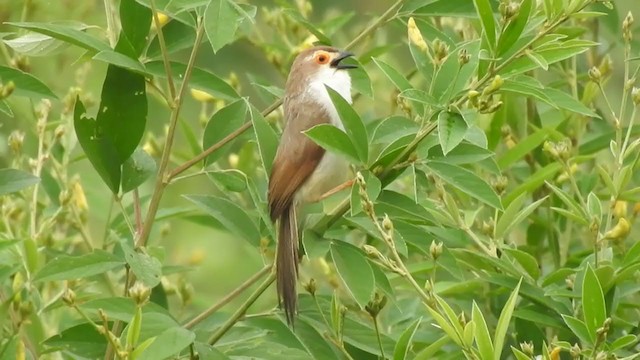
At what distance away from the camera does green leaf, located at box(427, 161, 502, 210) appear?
340cm

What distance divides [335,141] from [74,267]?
0.76 meters

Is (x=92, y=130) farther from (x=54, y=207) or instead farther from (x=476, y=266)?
(x=476, y=266)

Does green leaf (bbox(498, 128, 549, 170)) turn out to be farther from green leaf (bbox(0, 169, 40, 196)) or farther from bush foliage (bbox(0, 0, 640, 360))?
green leaf (bbox(0, 169, 40, 196))

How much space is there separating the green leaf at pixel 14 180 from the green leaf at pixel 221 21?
0.64m

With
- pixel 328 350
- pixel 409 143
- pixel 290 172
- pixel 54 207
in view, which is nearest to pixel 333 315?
pixel 328 350

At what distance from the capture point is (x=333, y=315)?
347cm

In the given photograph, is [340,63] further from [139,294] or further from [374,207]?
[139,294]

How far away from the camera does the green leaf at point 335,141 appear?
133 inches

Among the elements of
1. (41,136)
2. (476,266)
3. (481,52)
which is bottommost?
(476,266)

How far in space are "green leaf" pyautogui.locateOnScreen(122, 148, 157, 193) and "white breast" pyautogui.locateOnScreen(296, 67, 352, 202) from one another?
29.2 inches

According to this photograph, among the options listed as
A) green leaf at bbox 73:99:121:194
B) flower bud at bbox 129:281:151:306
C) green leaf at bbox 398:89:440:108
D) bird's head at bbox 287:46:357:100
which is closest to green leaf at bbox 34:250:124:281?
green leaf at bbox 73:99:121:194

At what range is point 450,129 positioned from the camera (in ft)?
10.6

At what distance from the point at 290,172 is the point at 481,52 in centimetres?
128

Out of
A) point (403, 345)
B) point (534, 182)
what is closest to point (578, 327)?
point (403, 345)
